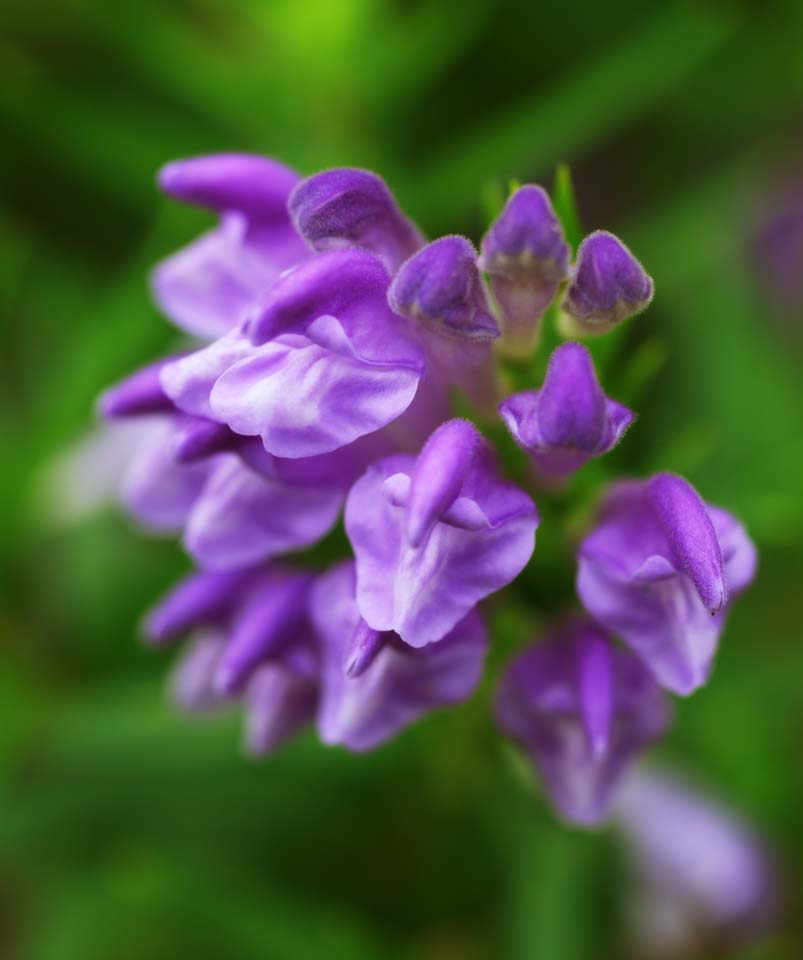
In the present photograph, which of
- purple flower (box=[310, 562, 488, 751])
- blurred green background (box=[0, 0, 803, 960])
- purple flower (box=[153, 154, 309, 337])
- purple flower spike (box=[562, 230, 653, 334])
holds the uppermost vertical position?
purple flower (box=[153, 154, 309, 337])

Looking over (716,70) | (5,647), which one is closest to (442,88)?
(716,70)

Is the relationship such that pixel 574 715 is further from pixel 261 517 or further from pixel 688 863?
pixel 688 863

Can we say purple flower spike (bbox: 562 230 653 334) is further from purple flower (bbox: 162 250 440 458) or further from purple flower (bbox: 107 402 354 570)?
purple flower (bbox: 107 402 354 570)

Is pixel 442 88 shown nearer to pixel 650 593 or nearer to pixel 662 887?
pixel 662 887

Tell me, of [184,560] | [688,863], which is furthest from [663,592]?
[184,560]

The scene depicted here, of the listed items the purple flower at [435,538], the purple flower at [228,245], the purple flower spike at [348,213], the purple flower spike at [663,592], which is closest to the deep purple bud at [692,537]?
the purple flower spike at [663,592]

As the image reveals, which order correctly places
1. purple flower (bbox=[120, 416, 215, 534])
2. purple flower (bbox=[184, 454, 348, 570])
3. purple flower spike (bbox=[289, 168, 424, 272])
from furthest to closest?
purple flower (bbox=[120, 416, 215, 534]) → purple flower (bbox=[184, 454, 348, 570]) → purple flower spike (bbox=[289, 168, 424, 272])

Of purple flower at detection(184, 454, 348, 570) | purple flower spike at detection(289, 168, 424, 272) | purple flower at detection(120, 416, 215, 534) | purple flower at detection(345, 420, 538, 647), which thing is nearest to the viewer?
purple flower at detection(345, 420, 538, 647)

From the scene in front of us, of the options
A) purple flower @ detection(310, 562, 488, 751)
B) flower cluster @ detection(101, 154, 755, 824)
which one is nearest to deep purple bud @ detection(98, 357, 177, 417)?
flower cluster @ detection(101, 154, 755, 824)
